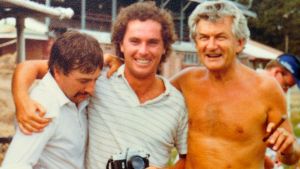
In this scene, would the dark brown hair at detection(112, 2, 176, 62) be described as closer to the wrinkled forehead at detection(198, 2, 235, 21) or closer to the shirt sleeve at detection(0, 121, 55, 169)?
the wrinkled forehead at detection(198, 2, 235, 21)

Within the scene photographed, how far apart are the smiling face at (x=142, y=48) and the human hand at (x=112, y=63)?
0.07 m

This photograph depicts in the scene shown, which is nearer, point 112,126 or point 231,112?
point 112,126

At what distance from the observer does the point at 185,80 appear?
140 inches

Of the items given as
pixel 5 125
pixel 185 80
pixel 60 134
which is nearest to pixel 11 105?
pixel 5 125

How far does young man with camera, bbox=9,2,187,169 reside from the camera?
9.91 feet

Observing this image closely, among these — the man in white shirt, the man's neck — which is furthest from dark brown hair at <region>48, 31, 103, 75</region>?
the man's neck

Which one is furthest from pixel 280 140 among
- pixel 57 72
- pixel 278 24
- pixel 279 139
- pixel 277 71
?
pixel 278 24

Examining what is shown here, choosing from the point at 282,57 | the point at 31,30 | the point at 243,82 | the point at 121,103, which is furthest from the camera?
the point at 31,30

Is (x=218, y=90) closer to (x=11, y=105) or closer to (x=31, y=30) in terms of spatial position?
(x=11, y=105)

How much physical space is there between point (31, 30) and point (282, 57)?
23.6 feet

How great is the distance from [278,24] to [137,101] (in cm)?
3975

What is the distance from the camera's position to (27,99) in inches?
108

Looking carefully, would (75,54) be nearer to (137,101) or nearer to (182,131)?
(137,101)

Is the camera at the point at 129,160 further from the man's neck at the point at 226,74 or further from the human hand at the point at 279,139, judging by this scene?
the man's neck at the point at 226,74
